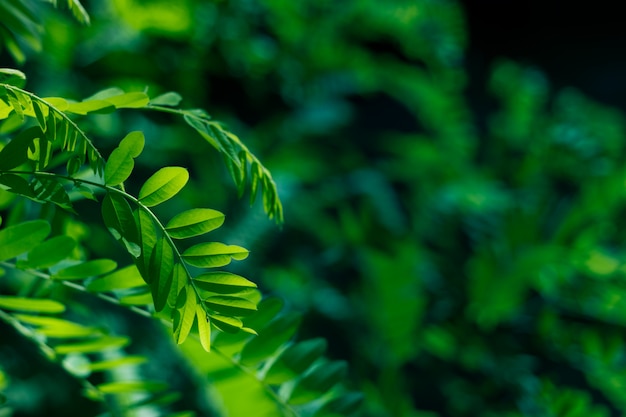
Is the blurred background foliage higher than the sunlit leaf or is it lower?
higher

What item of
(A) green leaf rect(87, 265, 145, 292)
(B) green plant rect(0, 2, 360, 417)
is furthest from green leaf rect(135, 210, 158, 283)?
(A) green leaf rect(87, 265, 145, 292)

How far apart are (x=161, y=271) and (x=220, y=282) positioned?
0.10 feet

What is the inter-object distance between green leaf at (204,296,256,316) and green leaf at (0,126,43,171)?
0.37ft

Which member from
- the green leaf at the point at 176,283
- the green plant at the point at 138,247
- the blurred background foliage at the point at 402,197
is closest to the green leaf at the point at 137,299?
the green plant at the point at 138,247

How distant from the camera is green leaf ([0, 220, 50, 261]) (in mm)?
351

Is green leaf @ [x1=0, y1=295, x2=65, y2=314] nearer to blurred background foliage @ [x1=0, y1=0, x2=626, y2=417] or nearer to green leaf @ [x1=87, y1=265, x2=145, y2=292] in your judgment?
green leaf @ [x1=87, y1=265, x2=145, y2=292]

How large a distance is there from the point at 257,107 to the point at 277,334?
1.10 metres

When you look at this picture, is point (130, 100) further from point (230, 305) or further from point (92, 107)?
point (230, 305)

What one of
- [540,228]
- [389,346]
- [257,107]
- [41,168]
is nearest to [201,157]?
[257,107]

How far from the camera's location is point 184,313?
0.30 m

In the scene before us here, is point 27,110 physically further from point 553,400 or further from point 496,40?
point 496,40

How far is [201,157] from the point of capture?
3.87 ft

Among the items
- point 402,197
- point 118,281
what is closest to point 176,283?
point 118,281

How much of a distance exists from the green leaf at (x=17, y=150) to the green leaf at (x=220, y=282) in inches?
4.0
